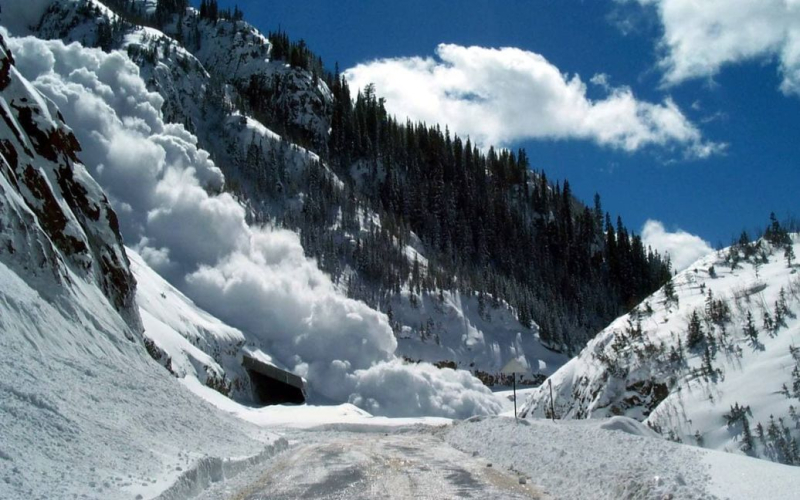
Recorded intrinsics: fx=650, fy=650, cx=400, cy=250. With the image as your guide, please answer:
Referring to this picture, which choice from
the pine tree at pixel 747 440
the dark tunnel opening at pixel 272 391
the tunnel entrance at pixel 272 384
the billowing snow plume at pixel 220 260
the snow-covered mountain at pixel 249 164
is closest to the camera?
the pine tree at pixel 747 440

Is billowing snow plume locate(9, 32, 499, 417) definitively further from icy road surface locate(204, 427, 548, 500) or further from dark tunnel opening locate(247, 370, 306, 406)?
icy road surface locate(204, 427, 548, 500)

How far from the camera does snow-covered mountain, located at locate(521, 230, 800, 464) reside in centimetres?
1499

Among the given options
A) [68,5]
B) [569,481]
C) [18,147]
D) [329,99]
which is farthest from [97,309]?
[329,99]

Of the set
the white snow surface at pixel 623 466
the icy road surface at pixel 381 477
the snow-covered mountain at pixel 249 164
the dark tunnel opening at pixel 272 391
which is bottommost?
the icy road surface at pixel 381 477

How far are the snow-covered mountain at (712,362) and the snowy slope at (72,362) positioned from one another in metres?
11.3

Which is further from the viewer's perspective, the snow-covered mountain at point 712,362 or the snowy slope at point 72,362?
the snow-covered mountain at point 712,362

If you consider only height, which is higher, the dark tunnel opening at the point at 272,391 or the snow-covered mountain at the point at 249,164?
the snow-covered mountain at the point at 249,164

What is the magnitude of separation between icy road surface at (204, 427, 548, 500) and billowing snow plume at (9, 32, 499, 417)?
105 ft

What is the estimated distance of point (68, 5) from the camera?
89500 mm

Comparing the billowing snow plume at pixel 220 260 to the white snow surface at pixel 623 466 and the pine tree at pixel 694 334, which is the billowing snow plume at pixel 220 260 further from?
the white snow surface at pixel 623 466

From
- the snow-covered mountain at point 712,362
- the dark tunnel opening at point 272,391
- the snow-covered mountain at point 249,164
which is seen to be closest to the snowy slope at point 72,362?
the snow-covered mountain at point 712,362

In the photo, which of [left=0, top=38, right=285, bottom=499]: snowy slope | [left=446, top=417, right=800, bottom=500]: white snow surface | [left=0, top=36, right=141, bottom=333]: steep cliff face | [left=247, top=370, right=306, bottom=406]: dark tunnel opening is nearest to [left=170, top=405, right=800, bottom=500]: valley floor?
[left=446, top=417, right=800, bottom=500]: white snow surface

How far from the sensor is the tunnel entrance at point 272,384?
148ft

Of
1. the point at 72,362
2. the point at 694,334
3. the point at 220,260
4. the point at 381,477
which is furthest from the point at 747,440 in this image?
the point at 220,260
